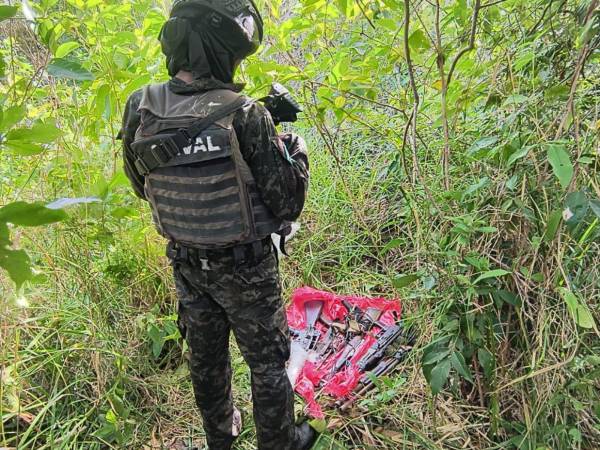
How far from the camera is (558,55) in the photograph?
63.4 inches

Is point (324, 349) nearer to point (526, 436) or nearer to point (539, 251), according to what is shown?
point (526, 436)

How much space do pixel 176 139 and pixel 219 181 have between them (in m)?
0.18

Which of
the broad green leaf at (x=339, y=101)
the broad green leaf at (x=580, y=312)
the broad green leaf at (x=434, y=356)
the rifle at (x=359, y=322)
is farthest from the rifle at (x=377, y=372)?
the broad green leaf at (x=339, y=101)

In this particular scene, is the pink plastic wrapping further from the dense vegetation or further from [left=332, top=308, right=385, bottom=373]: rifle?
the dense vegetation

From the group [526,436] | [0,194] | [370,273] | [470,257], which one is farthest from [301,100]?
[526,436]

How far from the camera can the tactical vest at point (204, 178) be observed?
1.37m

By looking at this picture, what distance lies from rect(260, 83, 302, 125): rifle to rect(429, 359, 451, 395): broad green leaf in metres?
0.97

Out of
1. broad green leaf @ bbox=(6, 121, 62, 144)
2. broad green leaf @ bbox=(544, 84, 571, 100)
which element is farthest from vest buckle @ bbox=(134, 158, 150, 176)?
broad green leaf @ bbox=(544, 84, 571, 100)

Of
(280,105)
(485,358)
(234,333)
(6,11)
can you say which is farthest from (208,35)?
(485,358)

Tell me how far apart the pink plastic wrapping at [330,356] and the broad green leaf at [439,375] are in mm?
684

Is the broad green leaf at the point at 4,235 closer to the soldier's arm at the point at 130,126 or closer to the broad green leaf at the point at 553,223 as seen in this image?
the soldier's arm at the point at 130,126

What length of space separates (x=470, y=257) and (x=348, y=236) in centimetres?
134

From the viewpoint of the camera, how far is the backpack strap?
4.45 feet

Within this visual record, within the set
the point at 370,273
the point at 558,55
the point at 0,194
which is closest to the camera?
the point at 558,55
